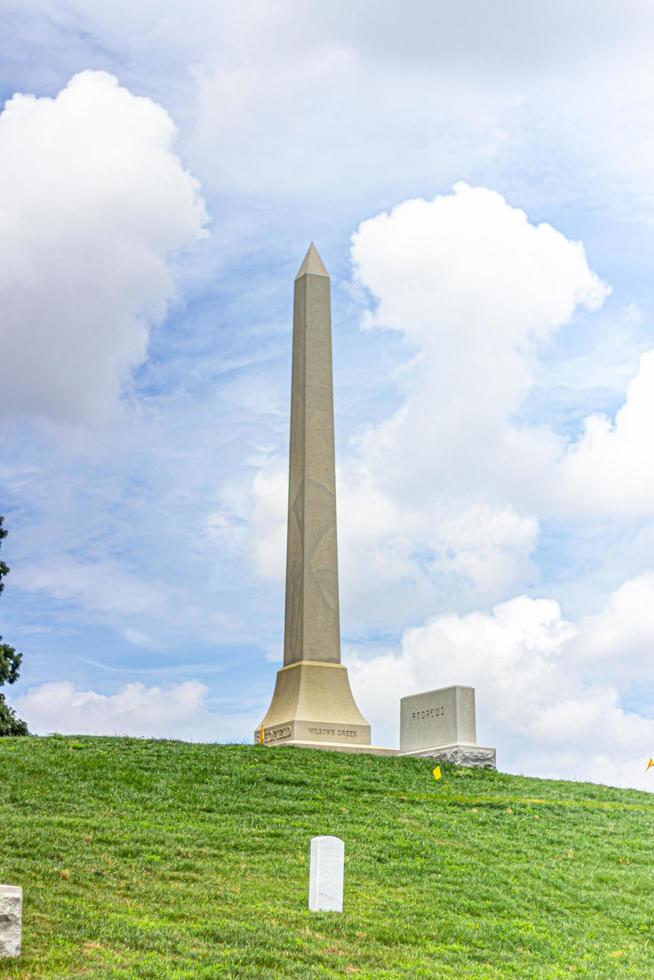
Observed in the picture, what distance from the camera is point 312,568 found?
87.0 feet

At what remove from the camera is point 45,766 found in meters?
18.5

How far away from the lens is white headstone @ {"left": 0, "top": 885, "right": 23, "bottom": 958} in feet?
29.5

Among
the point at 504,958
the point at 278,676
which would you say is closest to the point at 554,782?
the point at 278,676

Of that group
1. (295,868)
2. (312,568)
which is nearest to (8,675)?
(312,568)

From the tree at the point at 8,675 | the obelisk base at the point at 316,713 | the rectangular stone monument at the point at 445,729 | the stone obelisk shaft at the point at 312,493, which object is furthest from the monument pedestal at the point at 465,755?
the tree at the point at 8,675

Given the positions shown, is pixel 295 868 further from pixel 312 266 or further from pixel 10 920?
pixel 312 266

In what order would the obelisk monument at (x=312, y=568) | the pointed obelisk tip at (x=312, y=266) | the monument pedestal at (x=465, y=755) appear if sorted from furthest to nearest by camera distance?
1. the pointed obelisk tip at (x=312, y=266)
2. the obelisk monument at (x=312, y=568)
3. the monument pedestal at (x=465, y=755)

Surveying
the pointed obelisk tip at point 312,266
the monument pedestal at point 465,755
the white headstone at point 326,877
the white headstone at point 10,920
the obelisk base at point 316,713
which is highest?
the pointed obelisk tip at point 312,266

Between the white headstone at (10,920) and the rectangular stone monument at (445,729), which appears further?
the rectangular stone monument at (445,729)

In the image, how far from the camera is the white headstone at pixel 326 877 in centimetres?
1167

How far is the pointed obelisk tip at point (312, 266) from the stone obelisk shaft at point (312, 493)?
8cm

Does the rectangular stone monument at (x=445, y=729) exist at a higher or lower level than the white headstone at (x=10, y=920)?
higher

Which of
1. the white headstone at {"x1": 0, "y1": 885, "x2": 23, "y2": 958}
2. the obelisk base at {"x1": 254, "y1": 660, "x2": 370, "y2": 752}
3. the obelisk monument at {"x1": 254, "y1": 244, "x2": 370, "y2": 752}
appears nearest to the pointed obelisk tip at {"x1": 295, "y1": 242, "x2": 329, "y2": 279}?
the obelisk monument at {"x1": 254, "y1": 244, "x2": 370, "y2": 752}

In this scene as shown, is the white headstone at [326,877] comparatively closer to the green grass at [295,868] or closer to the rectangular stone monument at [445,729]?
the green grass at [295,868]
